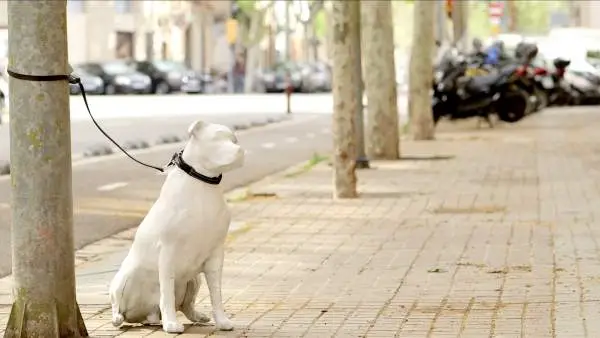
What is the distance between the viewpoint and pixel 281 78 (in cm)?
7419

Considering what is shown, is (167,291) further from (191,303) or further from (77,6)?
(77,6)

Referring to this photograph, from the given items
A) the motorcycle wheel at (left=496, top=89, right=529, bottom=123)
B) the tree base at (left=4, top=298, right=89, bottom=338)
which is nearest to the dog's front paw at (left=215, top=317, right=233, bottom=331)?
the tree base at (left=4, top=298, right=89, bottom=338)

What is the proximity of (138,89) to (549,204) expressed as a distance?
5195 centimetres

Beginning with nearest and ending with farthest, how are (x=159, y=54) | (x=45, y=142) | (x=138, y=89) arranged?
(x=45, y=142) < (x=138, y=89) < (x=159, y=54)

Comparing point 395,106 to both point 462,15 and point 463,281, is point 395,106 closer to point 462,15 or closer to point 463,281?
point 463,281

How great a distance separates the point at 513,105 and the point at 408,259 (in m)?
24.2

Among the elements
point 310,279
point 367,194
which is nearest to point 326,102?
point 367,194

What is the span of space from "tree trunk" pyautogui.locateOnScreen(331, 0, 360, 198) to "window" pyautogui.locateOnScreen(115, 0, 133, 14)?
6723 centimetres

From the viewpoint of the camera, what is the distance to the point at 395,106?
2384cm

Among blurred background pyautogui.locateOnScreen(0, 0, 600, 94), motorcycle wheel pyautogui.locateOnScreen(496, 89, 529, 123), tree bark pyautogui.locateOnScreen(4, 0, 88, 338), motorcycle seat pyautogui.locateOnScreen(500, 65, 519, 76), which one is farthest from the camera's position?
blurred background pyautogui.locateOnScreen(0, 0, 600, 94)

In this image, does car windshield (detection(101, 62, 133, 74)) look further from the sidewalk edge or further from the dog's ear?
the dog's ear

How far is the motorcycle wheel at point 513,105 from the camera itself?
116 feet

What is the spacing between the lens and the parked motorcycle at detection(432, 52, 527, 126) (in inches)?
1352

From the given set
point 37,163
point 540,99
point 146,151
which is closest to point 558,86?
point 540,99
